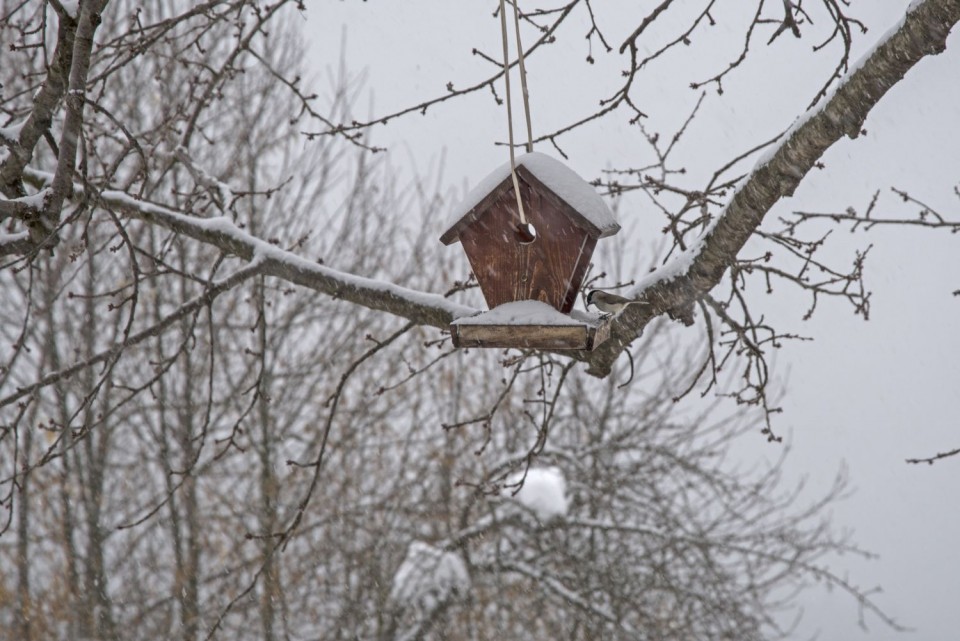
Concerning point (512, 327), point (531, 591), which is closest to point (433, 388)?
point (531, 591)

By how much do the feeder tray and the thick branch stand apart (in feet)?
1.24

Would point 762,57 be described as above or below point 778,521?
above

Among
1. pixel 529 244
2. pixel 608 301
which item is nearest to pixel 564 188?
pixel 529 244

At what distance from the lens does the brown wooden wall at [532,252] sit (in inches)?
93.4

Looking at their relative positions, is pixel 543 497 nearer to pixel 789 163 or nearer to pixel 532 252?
pixel 532 252

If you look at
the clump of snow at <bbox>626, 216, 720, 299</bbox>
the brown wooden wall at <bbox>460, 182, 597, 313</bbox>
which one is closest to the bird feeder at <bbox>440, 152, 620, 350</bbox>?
the brown wooden wall at <bbox>460, 182, 597, 313</bbox>

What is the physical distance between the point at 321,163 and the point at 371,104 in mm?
881

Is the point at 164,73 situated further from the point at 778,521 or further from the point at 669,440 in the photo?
the point at 778,521

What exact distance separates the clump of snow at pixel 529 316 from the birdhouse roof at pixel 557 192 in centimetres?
22

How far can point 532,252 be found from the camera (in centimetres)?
241

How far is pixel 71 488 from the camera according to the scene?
7949 millimetres

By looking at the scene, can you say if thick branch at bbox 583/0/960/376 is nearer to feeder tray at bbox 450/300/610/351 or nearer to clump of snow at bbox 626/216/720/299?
clump of snow at bbox 626/216/720/299

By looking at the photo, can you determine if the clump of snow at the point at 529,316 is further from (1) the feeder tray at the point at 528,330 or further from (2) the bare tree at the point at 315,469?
(2) the bare tree at the point at 315,469

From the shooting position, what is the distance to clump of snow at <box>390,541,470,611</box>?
20.8ft
